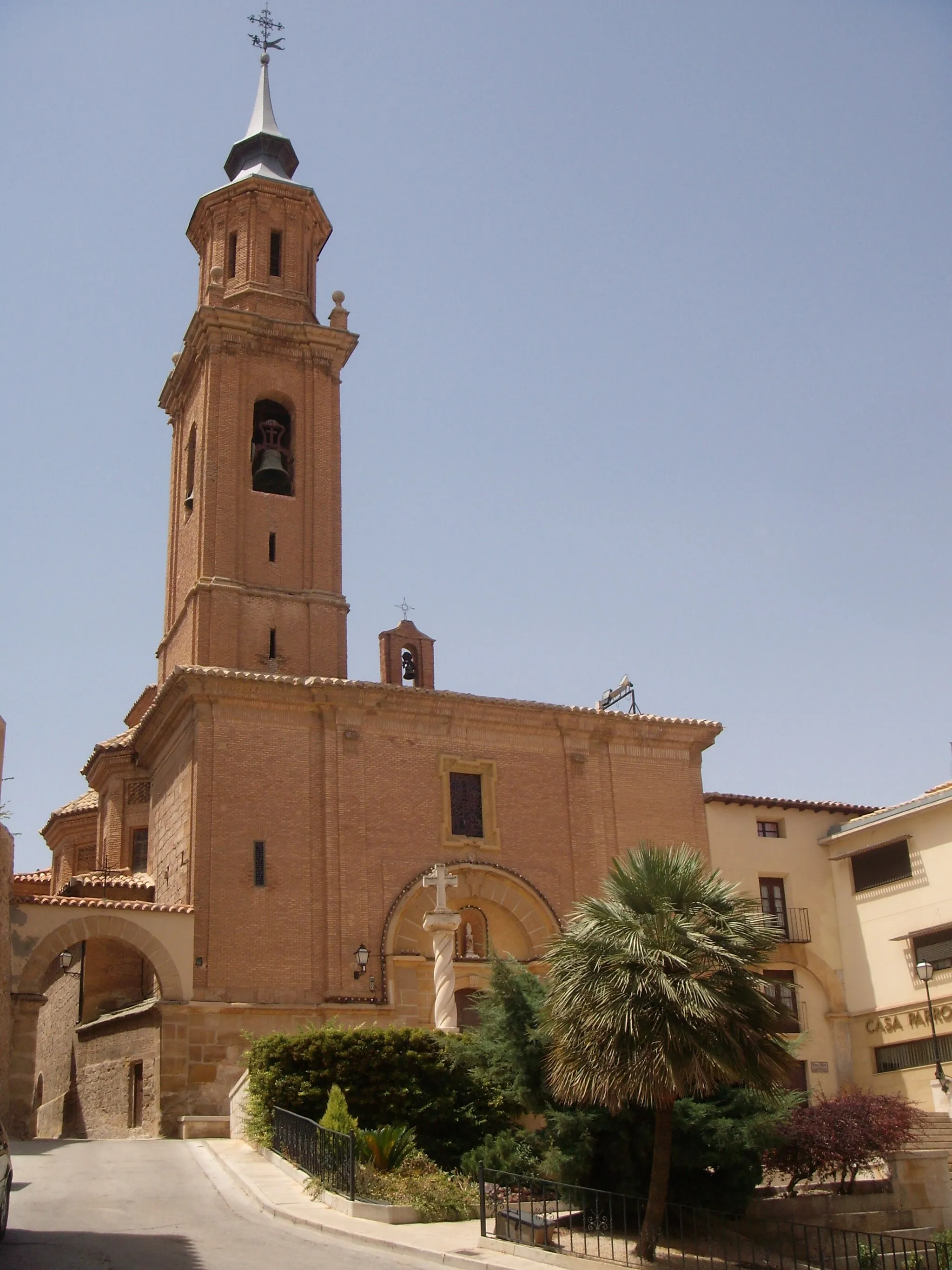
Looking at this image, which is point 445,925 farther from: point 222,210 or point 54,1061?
point 222,210

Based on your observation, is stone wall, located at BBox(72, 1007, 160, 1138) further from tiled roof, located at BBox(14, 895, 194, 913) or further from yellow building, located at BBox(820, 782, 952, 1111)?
yellow building, located at BBox(820, 782, 952, 1111)

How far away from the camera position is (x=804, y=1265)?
16609mm

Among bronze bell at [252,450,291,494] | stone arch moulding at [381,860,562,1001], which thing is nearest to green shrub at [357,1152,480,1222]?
stone arch moulding at [381,860,562,1001]

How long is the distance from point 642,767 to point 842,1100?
1281 cm

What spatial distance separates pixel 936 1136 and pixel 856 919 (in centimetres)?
873

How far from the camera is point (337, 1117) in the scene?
1739 cm

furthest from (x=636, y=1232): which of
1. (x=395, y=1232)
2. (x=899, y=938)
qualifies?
(x=899, y=938)

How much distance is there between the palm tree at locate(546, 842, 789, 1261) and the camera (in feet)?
49.6

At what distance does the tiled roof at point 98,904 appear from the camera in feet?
84.7

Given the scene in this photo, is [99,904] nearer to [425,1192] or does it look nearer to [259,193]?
[425,1192]

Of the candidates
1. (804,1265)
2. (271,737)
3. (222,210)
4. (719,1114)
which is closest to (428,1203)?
(719,1114)

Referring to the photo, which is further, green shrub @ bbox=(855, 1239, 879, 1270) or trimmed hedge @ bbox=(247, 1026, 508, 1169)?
trimmed hedge @ bbox=(247, 1026, 508, 1169)

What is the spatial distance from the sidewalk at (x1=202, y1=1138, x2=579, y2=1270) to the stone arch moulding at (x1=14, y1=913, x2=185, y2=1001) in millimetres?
8231

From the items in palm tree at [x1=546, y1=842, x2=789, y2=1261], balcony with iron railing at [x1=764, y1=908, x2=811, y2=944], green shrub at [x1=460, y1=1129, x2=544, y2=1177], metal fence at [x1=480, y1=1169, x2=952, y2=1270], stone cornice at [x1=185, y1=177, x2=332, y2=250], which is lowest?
metal fence at [x1=480, y1=1169, x2=952, y2=1270]
